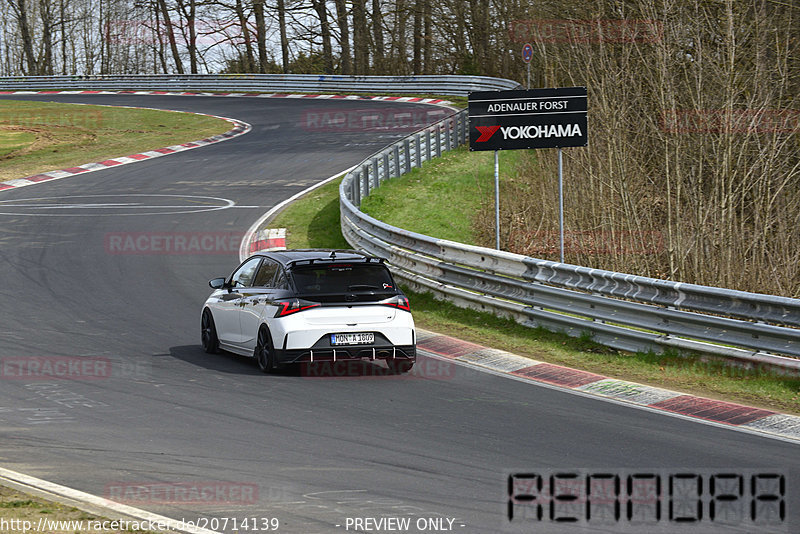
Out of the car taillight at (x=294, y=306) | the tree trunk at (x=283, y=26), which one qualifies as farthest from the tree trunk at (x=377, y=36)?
the car taillight at (x=294, y=306)

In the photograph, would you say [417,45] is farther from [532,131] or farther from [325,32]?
[532,131]

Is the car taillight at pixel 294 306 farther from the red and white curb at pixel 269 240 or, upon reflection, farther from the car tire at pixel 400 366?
the red and white curb at pixel 269 240

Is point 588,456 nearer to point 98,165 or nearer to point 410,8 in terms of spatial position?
point 98,165

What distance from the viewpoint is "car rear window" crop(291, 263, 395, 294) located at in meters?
11.9

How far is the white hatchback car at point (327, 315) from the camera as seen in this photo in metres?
11.6

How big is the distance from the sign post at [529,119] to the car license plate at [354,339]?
536cm

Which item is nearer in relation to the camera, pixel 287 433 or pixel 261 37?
pixel 287 433

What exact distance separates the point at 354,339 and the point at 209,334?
8.61 ft

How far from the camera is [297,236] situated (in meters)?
23.9

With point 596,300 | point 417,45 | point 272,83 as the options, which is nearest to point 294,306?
point 596,300

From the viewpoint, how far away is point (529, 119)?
16.6m

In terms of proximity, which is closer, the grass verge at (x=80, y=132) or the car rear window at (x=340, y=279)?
the car rear window at (x=340, y=279)

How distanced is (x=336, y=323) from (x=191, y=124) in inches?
1359

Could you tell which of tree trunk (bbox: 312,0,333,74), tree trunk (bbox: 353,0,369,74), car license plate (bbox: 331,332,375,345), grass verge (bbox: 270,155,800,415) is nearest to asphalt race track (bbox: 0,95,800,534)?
car license plate (bbox: 331,332,375,345)
